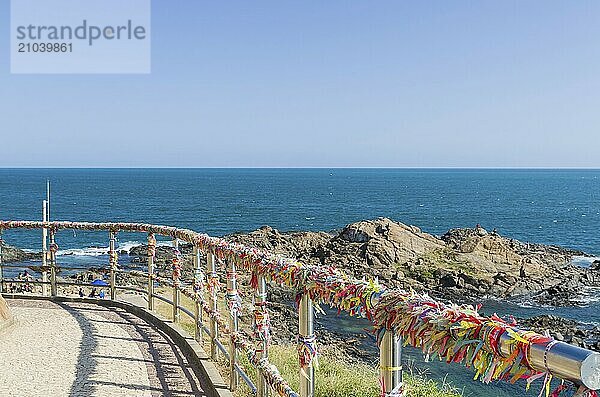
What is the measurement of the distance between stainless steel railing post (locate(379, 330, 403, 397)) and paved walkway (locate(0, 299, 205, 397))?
10.2 feet

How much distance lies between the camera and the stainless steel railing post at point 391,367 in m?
2.34

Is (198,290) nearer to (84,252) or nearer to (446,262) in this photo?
(446,262)

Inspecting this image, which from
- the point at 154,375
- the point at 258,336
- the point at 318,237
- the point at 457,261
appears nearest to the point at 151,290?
the point at 154,375

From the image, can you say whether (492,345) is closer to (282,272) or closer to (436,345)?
(436,345)

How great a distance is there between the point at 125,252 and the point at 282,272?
41170mm

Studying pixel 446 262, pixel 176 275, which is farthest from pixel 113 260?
pixel 446 262

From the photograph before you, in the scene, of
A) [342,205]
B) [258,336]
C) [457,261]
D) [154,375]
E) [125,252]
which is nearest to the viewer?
[258,336]

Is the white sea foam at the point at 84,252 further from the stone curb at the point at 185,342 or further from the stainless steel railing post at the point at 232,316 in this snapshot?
the stainless steel railing post at the point at 232,316

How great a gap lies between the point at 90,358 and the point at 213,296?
4.41 feet

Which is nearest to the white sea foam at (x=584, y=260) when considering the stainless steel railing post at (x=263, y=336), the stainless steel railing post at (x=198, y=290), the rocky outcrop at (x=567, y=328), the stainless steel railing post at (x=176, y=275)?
the rocky outcrop at (x=567, y=328)

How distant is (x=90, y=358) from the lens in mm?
6082

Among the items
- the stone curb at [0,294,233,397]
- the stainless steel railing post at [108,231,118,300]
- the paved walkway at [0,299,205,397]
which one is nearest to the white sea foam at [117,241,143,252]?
the stone curb at [0,294,233,397]

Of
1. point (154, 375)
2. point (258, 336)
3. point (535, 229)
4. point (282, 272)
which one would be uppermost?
point (282, 272)

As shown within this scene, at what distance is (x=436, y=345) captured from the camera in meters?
2.04
